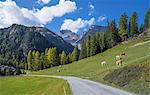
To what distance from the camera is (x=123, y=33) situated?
153 m

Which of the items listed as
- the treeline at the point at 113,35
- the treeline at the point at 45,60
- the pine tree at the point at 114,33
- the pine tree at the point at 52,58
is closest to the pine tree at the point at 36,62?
the treeline at the point at 45,60

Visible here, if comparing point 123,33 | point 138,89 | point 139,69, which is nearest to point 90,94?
point 138,89

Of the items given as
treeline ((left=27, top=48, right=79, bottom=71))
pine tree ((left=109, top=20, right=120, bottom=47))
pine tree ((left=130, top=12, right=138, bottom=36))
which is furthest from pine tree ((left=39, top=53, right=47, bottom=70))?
pine tree ((left=130, top=12, right=138, bottom=36))

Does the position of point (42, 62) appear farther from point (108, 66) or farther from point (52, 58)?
point (108, 66)

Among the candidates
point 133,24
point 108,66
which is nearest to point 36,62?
point 133,24

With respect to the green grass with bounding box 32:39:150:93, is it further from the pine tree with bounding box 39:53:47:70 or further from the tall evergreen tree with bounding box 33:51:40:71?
the tall evergreen tree with bounding box 33:51:40:71

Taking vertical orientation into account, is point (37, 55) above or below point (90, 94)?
above

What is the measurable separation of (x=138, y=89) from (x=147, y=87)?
1128 mm

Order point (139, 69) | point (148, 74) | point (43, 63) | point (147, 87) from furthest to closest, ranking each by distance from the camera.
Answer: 1. point (43, 63)
2. point (139, 69)
3. point (148, 74)
4. point (147, 87)

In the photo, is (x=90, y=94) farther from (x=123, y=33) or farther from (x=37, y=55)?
(x=37, y=55)

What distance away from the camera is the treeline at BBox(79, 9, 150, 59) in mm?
155137

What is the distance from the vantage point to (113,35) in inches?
6358

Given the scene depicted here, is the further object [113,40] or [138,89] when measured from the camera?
[113,40]

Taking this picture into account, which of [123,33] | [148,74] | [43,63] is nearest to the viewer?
[148,74]
